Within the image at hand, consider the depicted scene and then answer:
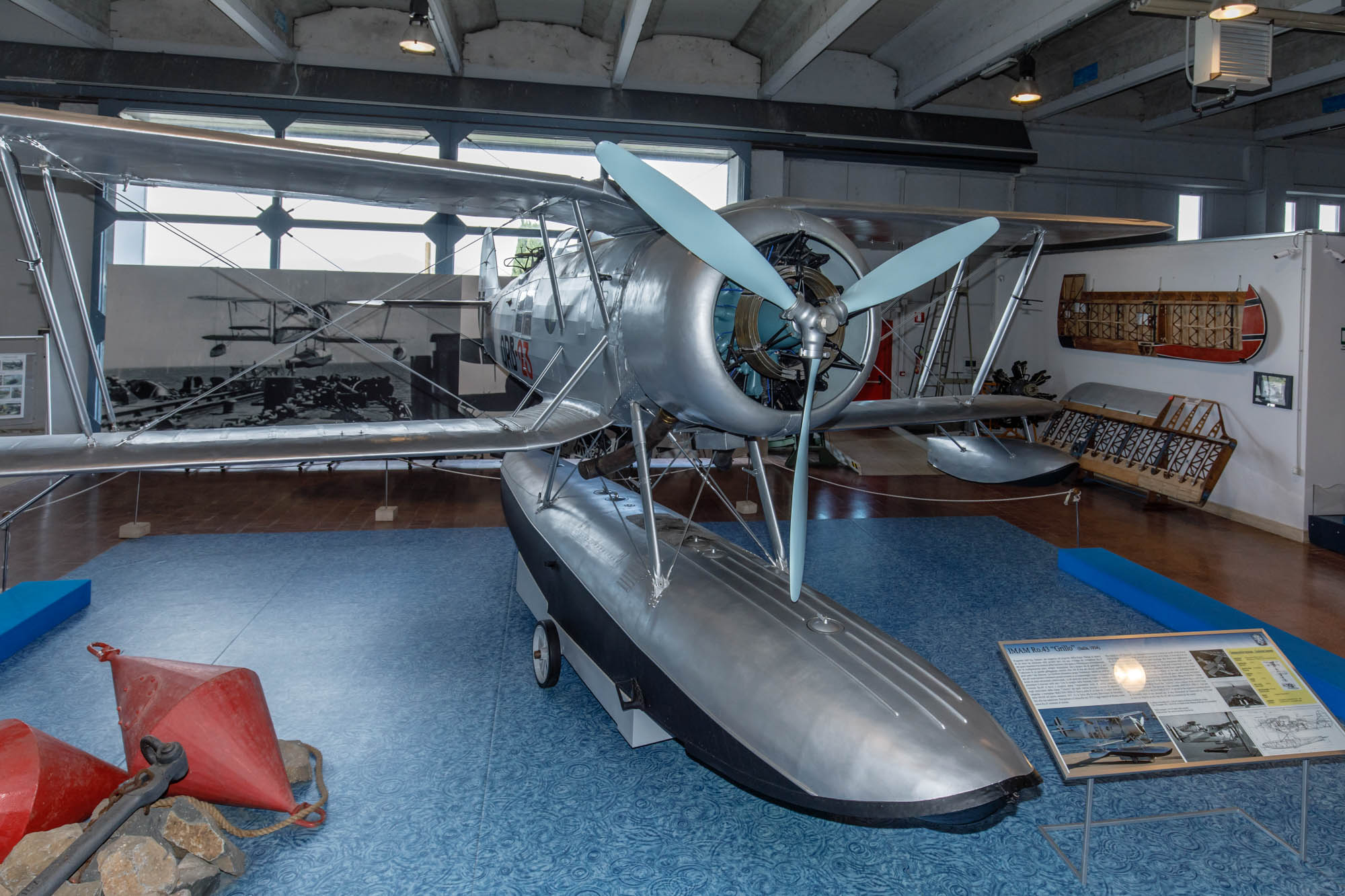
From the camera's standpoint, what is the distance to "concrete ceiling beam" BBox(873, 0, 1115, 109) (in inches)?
346

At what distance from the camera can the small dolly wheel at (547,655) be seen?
15.2 feet

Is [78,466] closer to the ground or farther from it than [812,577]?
farther from it

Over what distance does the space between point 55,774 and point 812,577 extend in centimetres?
505

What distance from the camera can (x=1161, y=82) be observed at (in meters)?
13.5

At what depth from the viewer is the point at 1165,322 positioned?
395 inches

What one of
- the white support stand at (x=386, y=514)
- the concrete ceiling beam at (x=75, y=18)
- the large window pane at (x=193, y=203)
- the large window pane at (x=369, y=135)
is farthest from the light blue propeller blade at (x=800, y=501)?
the concrete ceiling beam at (x=75, y=18)

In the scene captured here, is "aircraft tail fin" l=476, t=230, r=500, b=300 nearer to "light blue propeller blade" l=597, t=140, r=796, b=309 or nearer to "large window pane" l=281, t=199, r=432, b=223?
"large window pane" l=281, t=199, r=432, b=223

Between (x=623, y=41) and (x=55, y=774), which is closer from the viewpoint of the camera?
(x=55, y=774)

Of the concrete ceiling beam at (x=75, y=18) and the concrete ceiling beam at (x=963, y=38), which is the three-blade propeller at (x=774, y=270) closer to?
the concrete ceiling beam at (x=963, y=38)

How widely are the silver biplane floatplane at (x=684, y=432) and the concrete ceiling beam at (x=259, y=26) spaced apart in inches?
229

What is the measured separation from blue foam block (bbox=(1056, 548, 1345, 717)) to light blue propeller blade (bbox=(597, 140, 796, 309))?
3083mm

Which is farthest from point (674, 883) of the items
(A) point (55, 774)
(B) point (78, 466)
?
(B) point (78, 466)

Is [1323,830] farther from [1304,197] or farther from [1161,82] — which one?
[1304,197]

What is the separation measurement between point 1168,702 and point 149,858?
3.83 m
